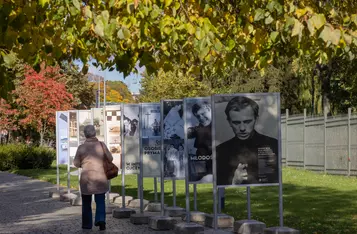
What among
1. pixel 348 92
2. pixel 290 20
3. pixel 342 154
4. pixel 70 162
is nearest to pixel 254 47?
pixel 290 20

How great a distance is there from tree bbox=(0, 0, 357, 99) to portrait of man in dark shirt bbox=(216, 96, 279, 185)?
2.42 feet

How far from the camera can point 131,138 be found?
16922mm

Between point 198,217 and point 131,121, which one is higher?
point 131,121

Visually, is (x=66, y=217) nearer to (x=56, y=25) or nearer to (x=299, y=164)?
(x=56, y=25)

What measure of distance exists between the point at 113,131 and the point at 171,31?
6.41m

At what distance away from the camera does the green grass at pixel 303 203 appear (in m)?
14.1

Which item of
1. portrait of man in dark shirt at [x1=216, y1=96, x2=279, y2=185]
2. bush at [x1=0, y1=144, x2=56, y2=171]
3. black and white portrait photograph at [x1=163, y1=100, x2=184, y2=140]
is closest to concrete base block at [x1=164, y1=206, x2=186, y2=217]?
black and white portrait photograph at [x1=163, y1=100, x2=184, y2=140]

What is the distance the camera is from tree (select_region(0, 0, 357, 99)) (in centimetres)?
888

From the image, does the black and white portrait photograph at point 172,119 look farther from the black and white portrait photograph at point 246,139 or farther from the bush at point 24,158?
the bush at point 24,158

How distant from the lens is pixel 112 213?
648 inches

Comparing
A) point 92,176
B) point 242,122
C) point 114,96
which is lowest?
point 92,176

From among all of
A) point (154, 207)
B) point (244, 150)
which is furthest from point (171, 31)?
point (154, 207)

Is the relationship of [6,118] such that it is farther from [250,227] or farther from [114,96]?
[114,96]

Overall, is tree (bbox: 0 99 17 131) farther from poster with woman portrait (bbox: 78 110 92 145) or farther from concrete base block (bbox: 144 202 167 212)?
concrete base block (bbox: 144 202 167 212)
